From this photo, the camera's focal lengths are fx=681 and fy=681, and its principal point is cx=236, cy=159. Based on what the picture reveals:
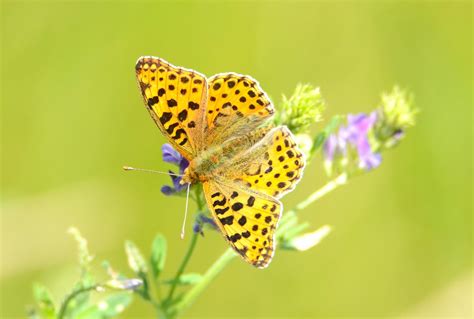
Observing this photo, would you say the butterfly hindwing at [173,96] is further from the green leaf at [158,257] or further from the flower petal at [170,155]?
the green leaf at [158,257]

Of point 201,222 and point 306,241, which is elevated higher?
point 201,222

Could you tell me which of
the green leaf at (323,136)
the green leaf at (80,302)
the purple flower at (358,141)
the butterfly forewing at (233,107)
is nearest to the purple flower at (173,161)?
the butterfly forewing at (233,107)

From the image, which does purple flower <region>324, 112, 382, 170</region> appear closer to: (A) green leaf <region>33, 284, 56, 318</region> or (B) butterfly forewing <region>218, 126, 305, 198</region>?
(B) butterfly forewing <region>218, 126, 305, 198</region>

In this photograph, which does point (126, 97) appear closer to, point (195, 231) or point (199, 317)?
point (199, 317)

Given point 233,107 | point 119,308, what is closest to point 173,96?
point 233,107

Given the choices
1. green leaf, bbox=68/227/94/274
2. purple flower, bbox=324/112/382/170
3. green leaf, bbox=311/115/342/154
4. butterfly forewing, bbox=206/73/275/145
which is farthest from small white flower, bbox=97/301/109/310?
purple flower, bbox=324/112/382/170

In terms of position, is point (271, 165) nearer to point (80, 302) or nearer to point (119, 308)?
point (119, 308)

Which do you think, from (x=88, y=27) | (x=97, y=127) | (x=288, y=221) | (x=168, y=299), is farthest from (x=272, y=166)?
(x=88, y=27)

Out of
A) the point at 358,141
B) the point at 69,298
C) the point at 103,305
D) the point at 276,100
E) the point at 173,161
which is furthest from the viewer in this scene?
the point at 276,100
